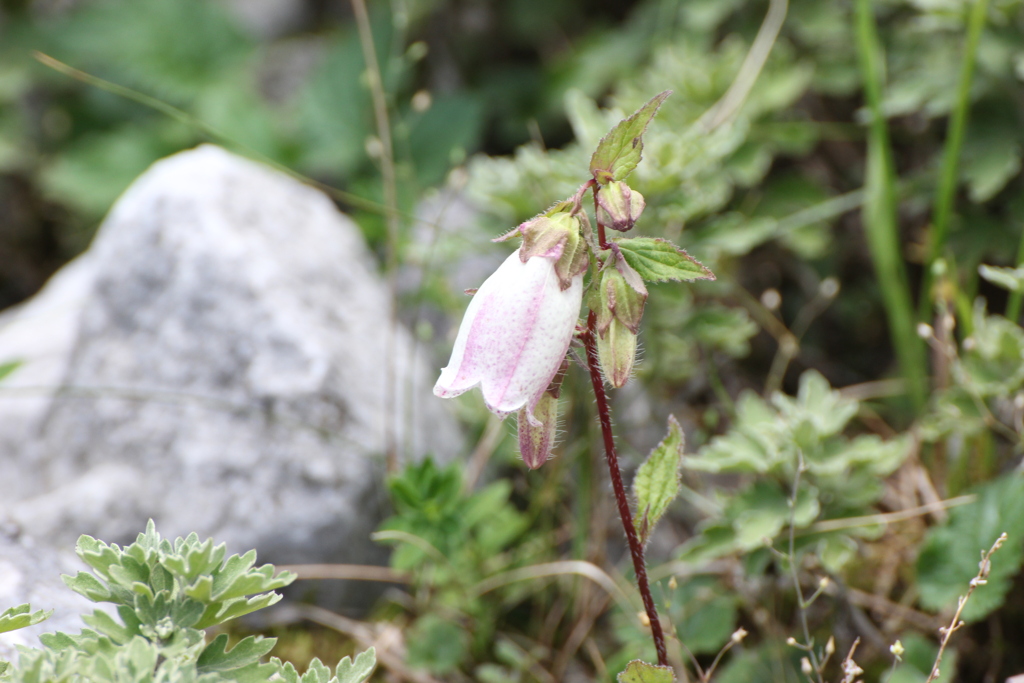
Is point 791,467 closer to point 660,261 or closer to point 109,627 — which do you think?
point 660,261

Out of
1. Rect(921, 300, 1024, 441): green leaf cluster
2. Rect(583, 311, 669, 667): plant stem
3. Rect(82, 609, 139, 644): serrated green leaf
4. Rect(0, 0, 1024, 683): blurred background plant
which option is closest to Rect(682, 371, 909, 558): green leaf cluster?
Rect(0, 0, 1024, 683): blurred background plant

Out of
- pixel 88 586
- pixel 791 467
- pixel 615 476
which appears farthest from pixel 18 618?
pixel 791 467

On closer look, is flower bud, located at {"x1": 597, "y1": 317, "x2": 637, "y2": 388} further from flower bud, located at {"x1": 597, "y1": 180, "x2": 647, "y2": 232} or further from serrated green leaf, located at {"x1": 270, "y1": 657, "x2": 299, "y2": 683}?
serrated green leaf, located at {"x1": 270, "y1": 657, "x2": 299, "y2": 683}

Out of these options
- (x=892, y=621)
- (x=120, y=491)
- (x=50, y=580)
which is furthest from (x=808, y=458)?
(x=120, y=491)

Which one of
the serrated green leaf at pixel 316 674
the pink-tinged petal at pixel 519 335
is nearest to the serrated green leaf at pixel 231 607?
the serrated green leaf at pixel 316 674

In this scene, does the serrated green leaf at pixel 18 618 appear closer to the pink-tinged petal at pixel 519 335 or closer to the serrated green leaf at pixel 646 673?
the pink-tinged petal at pixel 519 335

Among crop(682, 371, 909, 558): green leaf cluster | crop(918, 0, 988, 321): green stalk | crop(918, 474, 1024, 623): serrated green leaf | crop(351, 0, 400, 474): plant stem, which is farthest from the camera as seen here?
crop(351, 0, 400, 474): plant stem
